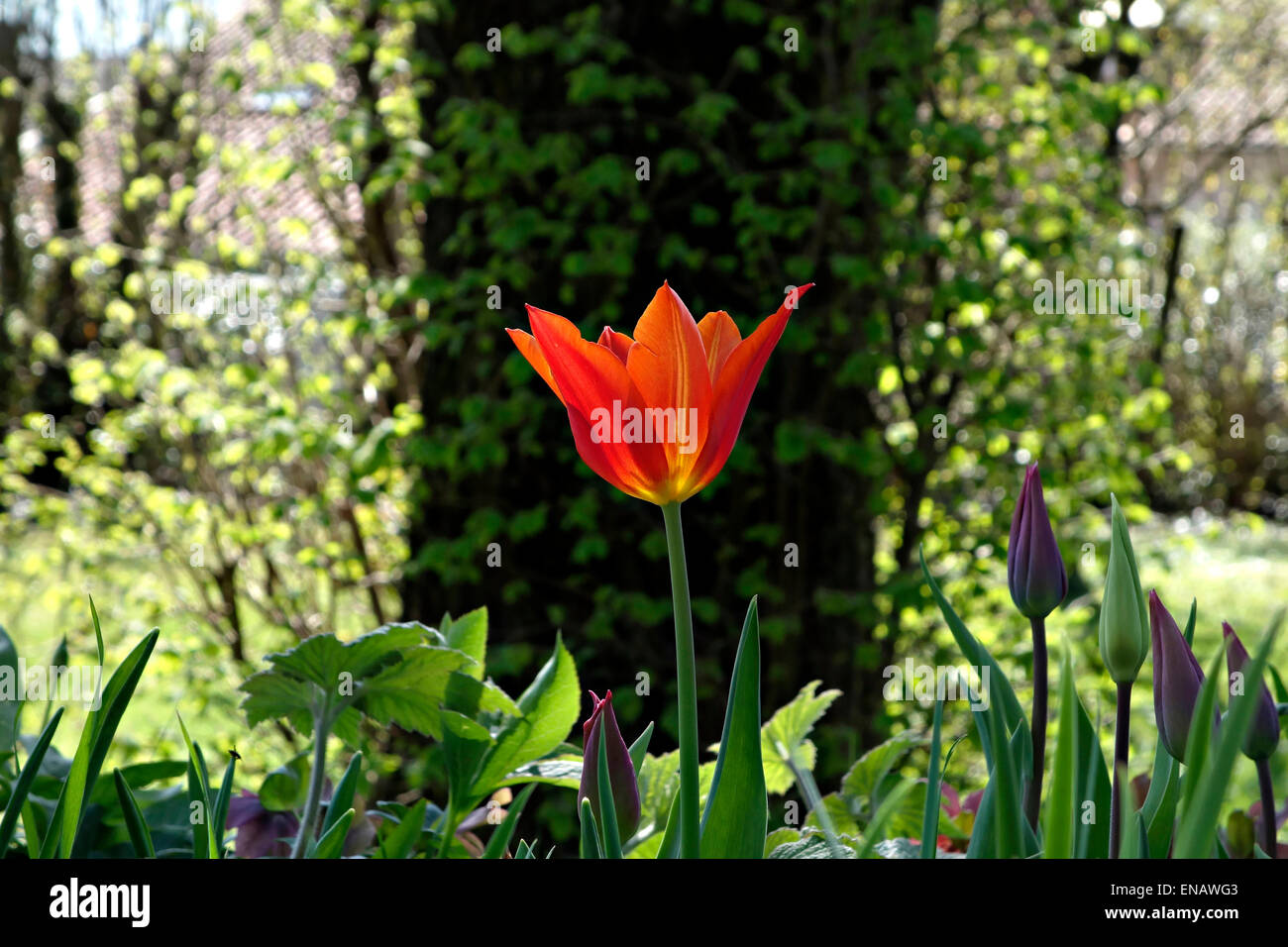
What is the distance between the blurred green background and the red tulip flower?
250 centimetres

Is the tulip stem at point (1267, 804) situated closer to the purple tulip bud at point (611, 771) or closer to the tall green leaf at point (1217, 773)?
the tall green leaf at point (1217, 773)

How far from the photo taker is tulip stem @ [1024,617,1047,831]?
0.65 m

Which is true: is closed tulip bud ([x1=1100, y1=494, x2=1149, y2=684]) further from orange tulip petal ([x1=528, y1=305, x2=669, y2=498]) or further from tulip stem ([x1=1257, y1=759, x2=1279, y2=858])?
orange tulip petal ([x1=528, y1=305, x2=669, y2=498])

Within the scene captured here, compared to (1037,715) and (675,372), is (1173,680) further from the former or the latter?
(675,372)

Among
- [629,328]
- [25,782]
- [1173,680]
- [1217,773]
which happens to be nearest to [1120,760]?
[1173,680]

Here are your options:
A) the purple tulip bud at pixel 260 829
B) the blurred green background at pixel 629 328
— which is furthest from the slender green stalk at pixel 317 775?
the blurred green background at pixel 629 328

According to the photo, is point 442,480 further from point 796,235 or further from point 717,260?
point 796,235

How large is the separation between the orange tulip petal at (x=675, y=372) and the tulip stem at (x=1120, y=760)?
244 mm

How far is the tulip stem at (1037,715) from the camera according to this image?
65 centimetres

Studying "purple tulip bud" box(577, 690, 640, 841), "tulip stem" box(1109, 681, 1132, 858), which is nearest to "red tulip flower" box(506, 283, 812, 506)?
"purple tulip bud" box(577, 690, 640, 841)

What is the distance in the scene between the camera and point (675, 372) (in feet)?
1.90

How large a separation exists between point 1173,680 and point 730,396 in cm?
27

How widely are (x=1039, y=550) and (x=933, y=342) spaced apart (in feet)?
9.08
